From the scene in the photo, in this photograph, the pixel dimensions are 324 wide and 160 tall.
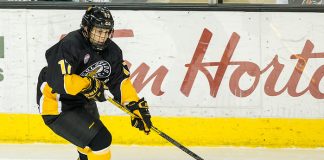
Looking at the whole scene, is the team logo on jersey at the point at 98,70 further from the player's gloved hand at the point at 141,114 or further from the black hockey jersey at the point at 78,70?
the player's gloved hand at the point at 141,114

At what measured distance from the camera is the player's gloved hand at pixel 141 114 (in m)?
3.15

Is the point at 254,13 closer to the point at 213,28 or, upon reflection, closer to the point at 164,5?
the point at 213,28

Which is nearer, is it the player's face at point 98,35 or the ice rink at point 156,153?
the player's face at point 98,35

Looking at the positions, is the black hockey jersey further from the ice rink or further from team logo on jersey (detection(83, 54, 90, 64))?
the ice rink

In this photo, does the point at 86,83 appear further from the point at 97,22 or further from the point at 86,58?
the point at 97,22

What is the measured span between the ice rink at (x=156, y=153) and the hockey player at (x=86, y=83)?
3.00 ft

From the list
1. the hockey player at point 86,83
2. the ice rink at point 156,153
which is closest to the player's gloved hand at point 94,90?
the hockey player at point 86,83

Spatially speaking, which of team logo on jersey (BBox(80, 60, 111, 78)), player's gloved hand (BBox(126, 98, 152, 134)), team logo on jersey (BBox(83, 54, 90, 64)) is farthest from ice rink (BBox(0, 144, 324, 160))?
team logo on jersey (BBox(83, 54, 90, 64))

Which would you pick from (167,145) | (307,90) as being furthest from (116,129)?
(307,90)

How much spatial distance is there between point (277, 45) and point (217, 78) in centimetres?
46

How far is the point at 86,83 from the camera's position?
293cm

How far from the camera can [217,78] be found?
435cm

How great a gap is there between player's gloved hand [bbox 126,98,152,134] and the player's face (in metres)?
0.38

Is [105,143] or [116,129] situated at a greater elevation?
[105,143]
